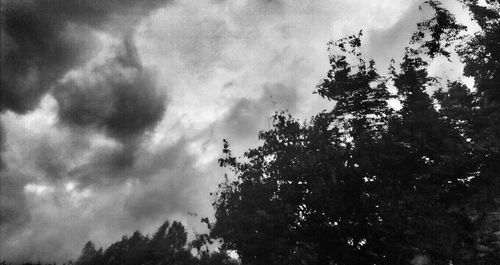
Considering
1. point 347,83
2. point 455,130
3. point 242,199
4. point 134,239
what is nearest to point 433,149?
point 455,130

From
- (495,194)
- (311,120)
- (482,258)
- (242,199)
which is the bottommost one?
(482,258)

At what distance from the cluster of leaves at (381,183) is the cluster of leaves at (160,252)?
484cm

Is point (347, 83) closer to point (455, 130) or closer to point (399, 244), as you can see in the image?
point (455, 130)

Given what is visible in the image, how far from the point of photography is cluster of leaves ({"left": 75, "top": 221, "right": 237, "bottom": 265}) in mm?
31825

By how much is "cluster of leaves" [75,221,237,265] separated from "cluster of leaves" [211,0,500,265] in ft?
15.9

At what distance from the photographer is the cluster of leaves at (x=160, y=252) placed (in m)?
31.8

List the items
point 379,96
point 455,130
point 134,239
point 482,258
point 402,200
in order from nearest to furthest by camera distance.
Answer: point 482,258
point 402,200
point 455,130
point 379,96
point 134,239

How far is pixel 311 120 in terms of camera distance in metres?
29.3

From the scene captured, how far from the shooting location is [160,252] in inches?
3381

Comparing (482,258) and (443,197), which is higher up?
(443,197)

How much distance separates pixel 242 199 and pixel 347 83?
13.1 metres

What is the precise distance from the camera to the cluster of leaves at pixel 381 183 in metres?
23.5

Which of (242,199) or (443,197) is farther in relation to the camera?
(242,199)

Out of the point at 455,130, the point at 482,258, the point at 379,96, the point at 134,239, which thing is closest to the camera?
the point at 482,258
